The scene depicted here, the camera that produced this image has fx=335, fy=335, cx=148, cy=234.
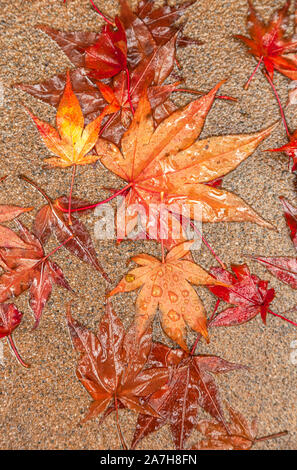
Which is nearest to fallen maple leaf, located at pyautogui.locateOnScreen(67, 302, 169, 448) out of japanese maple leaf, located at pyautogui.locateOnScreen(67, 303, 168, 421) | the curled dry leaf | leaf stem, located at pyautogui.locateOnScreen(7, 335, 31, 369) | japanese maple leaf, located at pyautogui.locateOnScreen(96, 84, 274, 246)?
japanese maple leaf, located at pyautogui.locateOnScreen(67, 303, 168, 421)

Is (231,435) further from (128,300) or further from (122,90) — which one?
(122,90)

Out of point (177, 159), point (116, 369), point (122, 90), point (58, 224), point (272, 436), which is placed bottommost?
point (272, 436)

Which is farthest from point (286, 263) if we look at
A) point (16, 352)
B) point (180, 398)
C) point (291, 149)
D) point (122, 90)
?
point (16, 352)

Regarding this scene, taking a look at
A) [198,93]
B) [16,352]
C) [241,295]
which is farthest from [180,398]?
[198,93]

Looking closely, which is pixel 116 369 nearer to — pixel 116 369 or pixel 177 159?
pixel 116 369

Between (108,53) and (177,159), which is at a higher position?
(108,53)

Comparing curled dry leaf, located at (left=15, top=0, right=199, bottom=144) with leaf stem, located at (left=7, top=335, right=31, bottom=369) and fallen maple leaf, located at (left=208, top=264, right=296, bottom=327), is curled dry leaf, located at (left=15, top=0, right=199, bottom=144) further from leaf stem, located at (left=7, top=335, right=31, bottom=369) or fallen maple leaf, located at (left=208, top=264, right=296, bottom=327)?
leaf stem, located at (left=7, top=335, right=31, bottom=369)
